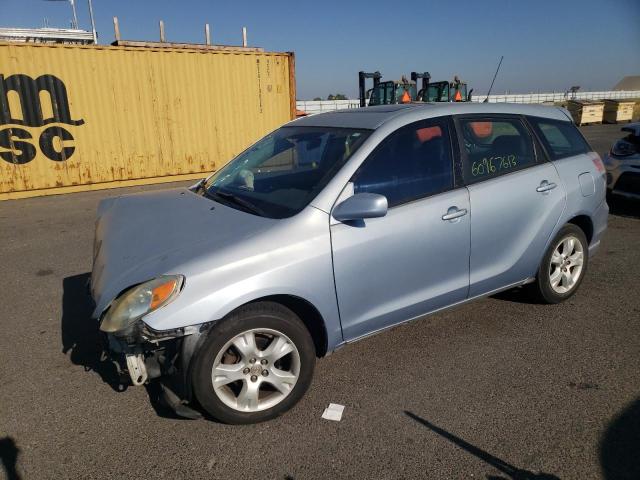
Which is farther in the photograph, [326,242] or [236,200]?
[236,200]

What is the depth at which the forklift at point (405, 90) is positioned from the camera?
1706cm

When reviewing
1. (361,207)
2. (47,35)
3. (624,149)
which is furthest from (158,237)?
(47,35)

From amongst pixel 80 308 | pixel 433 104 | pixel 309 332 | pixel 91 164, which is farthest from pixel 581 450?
pixel 91 164

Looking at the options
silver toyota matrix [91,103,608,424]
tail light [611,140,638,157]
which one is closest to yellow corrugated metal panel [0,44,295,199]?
silver toyota matrix [91,103,608,424]

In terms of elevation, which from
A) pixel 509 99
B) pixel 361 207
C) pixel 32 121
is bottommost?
pixel 361 207

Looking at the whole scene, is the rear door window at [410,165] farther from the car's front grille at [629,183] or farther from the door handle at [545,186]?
the car's front grille at [629,183]

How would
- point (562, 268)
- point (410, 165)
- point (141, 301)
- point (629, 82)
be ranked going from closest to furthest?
point (141, 301) < point (410, 165) < point (562, 268) < point (629, 82)

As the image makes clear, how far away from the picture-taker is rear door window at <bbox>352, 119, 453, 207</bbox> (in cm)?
285

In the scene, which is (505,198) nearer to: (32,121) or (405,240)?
(405,240)

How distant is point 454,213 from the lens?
303cm

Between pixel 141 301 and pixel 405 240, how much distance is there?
1.53 metres

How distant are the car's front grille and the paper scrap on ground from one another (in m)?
6.19

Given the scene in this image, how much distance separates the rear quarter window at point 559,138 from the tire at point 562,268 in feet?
2.01

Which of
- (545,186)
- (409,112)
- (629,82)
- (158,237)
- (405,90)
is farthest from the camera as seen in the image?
(629,82)
